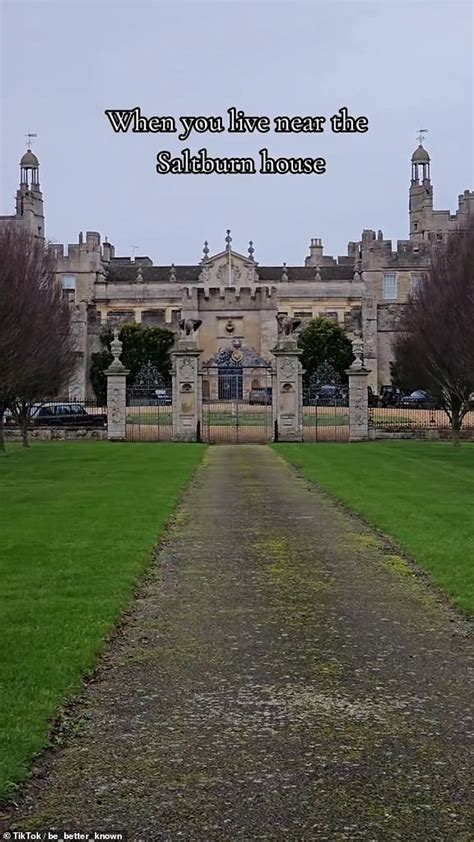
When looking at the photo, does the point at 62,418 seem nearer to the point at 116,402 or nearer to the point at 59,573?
the point at 116,402

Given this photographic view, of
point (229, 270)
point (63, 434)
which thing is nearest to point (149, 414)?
point (63, 434)

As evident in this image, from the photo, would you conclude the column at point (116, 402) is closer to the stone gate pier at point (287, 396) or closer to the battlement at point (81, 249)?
the stone gate pier at point (287, 396)

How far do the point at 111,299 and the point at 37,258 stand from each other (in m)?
61.6

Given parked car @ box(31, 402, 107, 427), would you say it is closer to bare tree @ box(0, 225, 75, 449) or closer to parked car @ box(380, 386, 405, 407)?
bare tree @ box(0, 225, 75, 449)

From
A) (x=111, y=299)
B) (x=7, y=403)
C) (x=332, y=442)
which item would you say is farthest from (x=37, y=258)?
(x=111, y=299)

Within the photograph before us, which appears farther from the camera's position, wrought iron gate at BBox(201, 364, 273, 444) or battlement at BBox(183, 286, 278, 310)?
battlement at BBox(183, 286, 278, 310)

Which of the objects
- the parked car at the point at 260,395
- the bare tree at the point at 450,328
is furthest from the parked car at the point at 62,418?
the bare tree at the point at 450,328

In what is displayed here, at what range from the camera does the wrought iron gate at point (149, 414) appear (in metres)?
41.0

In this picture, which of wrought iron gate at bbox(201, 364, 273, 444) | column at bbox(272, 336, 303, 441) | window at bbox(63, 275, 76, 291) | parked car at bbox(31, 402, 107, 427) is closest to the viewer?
column at bbox(272, 336, 303, 441)

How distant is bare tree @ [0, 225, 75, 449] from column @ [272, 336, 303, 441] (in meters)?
8.19

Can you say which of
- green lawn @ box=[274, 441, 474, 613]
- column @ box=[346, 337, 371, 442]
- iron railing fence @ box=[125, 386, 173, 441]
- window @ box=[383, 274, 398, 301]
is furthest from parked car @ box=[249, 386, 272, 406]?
window @ box=[383, 274, 398, 301]

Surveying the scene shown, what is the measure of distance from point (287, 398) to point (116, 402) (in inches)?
258

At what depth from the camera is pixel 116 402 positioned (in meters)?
39.6

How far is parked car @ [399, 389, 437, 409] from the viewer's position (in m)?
54.5
